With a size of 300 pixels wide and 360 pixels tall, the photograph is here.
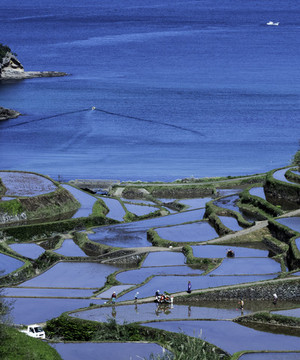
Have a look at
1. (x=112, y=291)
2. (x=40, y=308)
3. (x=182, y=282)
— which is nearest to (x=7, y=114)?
(x=182, y=282)

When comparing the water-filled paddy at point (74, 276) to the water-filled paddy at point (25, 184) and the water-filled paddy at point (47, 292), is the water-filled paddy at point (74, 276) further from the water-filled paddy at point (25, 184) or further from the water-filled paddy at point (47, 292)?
the water-filled paddy at point (25, 184)

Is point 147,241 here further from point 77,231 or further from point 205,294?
point 205,294

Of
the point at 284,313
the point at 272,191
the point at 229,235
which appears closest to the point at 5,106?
the point at 272,191

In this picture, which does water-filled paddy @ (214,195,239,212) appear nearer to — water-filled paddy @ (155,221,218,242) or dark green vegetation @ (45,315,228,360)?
water-filled paddy @ (155,221,218,242)

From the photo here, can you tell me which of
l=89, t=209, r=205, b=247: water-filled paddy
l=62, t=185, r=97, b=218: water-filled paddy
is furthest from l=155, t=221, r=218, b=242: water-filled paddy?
l=62, t=185, r=97, b=218: water-filled paddy

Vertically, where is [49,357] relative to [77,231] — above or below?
above

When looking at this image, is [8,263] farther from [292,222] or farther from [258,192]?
[258,192]
